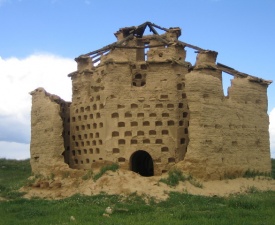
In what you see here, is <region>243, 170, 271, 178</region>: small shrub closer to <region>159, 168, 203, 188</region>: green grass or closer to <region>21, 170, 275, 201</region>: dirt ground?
<region>21, 170, 275, 201</region>: dirt ground

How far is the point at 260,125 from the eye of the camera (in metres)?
20.6

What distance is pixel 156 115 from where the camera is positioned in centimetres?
1870

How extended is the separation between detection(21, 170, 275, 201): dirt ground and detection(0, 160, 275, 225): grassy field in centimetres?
63

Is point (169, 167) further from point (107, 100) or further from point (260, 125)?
point (260, 125)

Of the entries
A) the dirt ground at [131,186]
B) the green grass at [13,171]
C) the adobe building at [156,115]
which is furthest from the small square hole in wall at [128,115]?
the green grass at [13,171]

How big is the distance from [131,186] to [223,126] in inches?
194

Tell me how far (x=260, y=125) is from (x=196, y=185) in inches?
205

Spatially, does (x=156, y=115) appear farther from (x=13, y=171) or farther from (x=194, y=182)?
(x=13, y=171)

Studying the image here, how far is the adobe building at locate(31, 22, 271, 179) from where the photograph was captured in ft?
60.3

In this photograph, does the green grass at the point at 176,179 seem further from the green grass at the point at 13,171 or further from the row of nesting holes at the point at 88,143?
the green grass at the point at 13,171

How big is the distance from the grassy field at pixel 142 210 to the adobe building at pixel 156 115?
2.67m

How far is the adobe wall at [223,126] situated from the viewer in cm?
1795

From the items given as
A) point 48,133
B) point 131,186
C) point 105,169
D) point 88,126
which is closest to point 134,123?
point 105,169

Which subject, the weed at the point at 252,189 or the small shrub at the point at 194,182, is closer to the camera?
the small shrub at the point at 194,182
